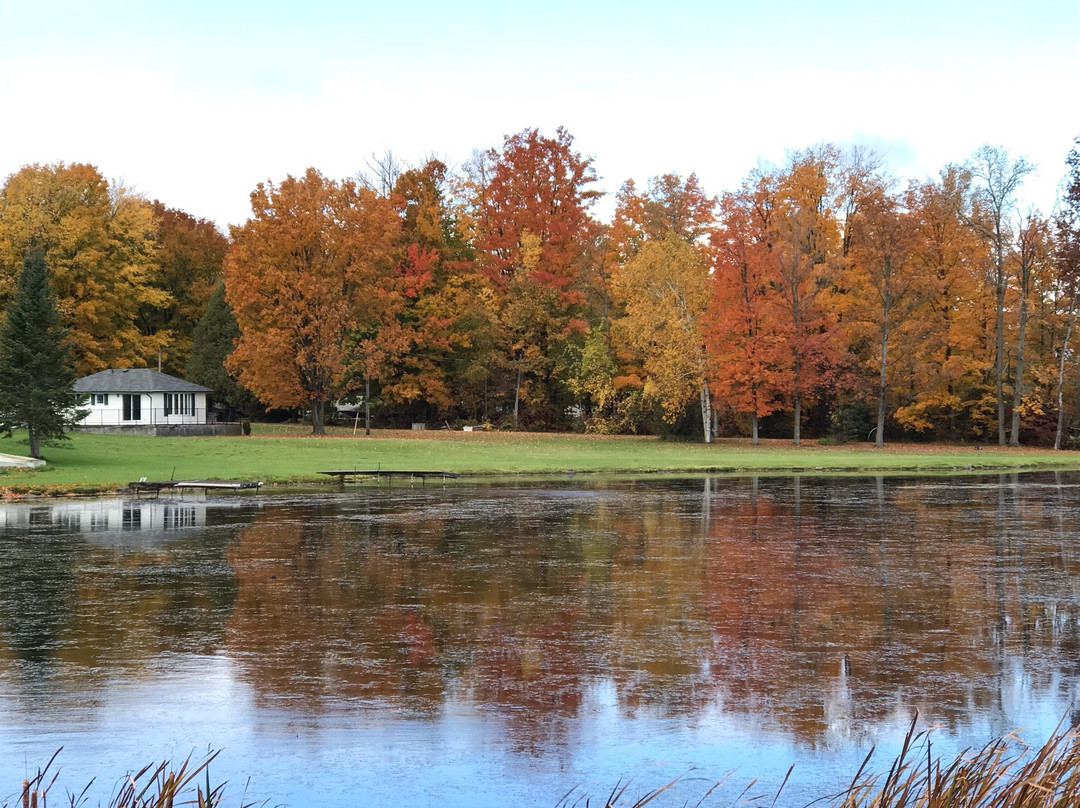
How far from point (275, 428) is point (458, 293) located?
1388 centimetres

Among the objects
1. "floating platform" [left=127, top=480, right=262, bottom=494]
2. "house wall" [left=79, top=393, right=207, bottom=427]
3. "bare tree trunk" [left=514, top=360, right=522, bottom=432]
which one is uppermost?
"bare tree trunk" [left=514, top=360, right=522, bottom=432]

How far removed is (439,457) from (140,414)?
94.6ft

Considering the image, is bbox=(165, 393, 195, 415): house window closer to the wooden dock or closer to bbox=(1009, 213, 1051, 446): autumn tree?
the wooden dock

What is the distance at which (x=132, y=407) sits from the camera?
68125mm

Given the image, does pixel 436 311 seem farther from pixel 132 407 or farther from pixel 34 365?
pixel 34 365

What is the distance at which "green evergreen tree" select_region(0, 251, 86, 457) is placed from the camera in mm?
38438

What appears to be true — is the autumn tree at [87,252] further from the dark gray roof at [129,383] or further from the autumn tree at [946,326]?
the autumn tree at [946,326]

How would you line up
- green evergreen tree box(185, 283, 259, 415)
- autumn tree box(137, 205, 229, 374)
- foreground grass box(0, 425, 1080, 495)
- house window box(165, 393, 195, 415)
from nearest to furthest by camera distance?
foreground grass box(0, 425, 1080, 495)
house window box(165, 393, 195, 415)
green evergreen tree box(185, 283, 259, 415)
autumn tree box(137, 205, 229, 374)

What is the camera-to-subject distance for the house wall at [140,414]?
66.8m

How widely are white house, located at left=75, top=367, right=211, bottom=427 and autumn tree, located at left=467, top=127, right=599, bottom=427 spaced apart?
1979 cm

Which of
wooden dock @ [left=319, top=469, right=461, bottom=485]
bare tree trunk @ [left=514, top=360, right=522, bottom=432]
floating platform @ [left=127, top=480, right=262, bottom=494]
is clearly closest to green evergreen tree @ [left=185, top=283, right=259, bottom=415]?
bare tree trunk @ [left=514, top=360, right=522, bottom=432]

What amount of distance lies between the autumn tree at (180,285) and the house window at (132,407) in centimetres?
1194

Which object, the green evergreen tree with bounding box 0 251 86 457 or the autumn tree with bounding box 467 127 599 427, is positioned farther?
the autumn tree with bounding box 467 127 599 427

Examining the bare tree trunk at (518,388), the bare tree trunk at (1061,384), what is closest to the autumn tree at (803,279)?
the bare tree trunk at (1061,384)
